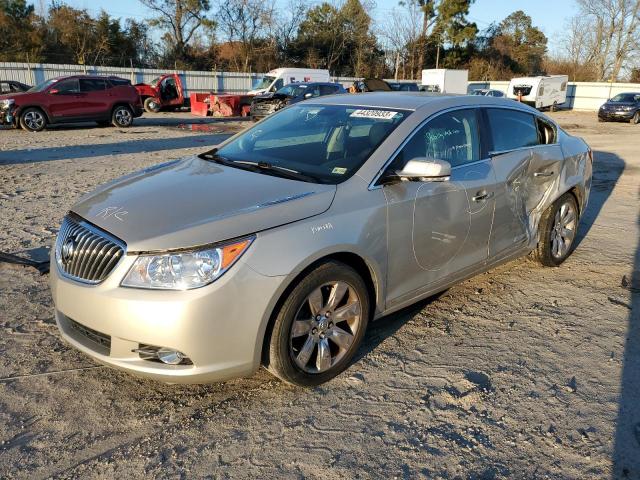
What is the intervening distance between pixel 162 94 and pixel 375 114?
24.5 metres

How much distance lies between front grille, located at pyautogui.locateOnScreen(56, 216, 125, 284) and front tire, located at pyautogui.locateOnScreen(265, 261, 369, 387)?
931 millimetres

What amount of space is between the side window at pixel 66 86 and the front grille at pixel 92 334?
16.5 metres

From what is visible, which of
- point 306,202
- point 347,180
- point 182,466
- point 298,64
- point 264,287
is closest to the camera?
point 182,466

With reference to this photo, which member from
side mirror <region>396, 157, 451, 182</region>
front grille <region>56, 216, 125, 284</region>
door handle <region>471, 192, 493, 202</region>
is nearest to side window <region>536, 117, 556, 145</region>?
door handle <region>471, 192, 493, 202</region>

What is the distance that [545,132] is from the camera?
17.1ft

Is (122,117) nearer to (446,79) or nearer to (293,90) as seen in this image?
(293,90)

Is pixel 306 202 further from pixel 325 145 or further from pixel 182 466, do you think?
pixel 182 466

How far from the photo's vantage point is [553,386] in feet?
10.9

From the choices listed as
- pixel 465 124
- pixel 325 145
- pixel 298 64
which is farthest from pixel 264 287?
pixel 298 64

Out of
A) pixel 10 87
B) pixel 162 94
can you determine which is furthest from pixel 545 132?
pixel 162 94

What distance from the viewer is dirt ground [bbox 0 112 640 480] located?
263 cm

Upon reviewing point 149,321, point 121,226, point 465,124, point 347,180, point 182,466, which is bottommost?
point 182,466

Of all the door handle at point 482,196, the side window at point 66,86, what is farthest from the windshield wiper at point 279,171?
the side window at point 66,86

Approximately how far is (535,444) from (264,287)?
1.62m
